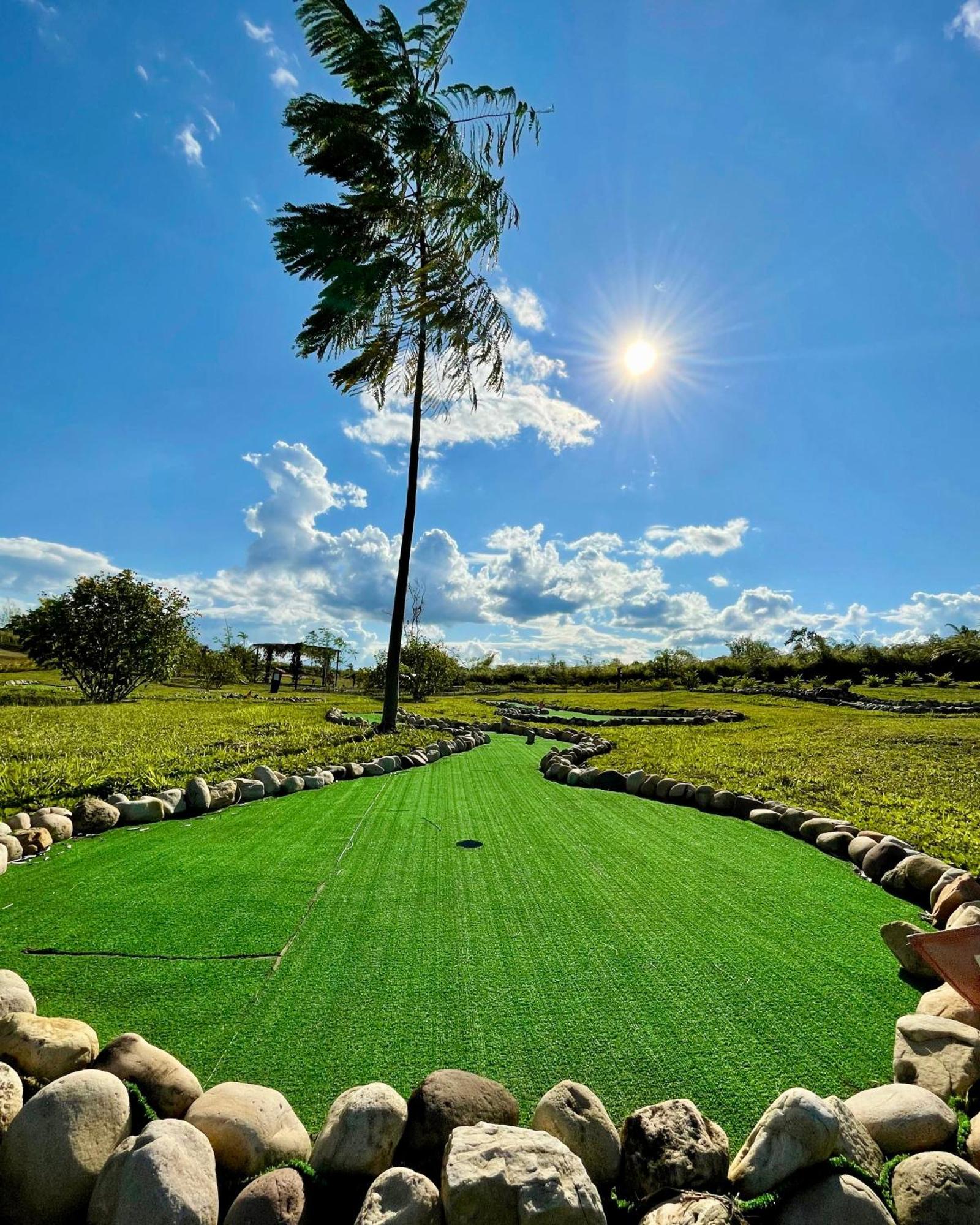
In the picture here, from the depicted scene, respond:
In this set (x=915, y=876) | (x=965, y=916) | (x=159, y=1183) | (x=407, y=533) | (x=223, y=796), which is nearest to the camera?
(x=159, y=1183)

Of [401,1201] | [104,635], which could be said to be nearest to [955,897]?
[401,1201]

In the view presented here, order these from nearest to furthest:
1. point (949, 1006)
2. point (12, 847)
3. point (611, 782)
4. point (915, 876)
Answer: point (949, 1006) → point (915, 876) → point (12, 847) → point (611, 782)

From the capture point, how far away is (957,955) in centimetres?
178

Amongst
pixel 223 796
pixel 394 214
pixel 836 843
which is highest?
pixel 394 214

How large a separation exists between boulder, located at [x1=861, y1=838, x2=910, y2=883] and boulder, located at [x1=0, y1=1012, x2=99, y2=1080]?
3837 mm

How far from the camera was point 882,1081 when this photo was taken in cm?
168

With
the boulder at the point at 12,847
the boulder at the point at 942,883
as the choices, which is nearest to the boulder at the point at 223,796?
the boulder at the point at 12,847

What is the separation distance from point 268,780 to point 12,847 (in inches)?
76.3

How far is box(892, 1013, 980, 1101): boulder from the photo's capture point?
158cm

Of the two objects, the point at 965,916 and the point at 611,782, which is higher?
the point at 965,916

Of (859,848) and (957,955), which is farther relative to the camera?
(859,848)

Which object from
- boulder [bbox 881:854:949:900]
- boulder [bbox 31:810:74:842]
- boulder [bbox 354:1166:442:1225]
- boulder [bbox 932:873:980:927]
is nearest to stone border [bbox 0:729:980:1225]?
boulder [bbox 354:1166:442:1225]

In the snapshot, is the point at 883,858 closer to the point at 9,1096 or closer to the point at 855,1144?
the point at 855,1144

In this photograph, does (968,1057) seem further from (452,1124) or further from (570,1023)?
(452,1124)
